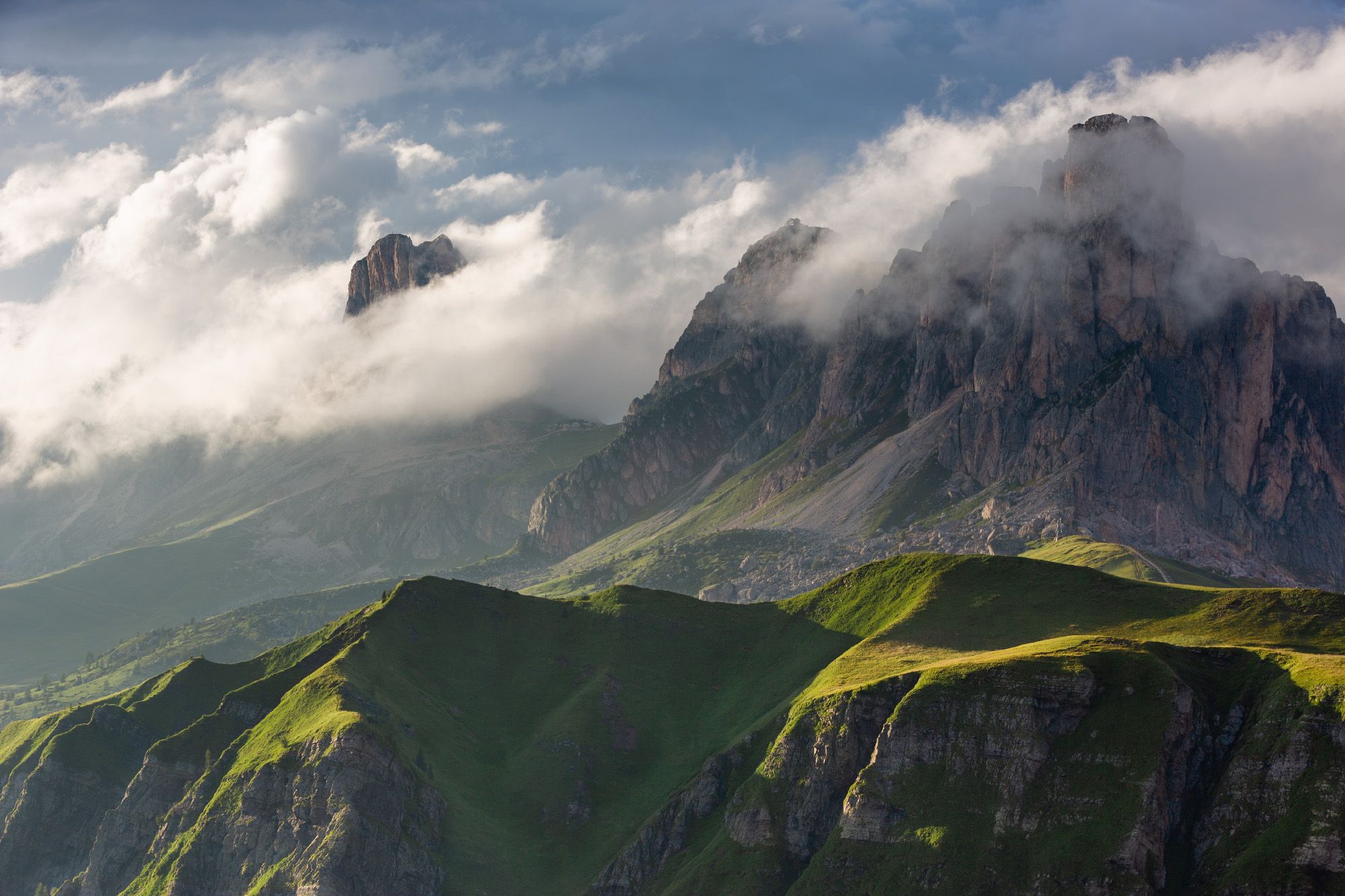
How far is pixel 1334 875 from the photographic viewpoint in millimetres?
199750
